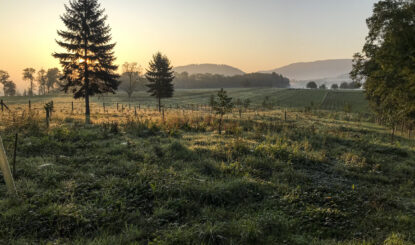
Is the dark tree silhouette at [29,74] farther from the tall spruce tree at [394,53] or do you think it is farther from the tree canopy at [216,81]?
the tall spruce tree at [394,53]

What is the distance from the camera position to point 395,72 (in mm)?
16250

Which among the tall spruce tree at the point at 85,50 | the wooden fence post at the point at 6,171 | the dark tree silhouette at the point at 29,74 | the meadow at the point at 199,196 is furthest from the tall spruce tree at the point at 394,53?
the dark tree silhouette at the point at 29,74

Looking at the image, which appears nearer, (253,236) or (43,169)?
(253,236)

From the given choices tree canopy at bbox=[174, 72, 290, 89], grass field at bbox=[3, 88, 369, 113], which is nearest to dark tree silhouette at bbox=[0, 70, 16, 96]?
grass field at bbox=[3, 88, 369, 113]

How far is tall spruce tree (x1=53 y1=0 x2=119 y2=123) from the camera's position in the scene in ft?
73.0

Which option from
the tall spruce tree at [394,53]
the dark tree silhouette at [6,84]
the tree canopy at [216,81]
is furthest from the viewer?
the tree canopy at [216,81]

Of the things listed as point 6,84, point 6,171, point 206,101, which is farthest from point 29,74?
point 6,171

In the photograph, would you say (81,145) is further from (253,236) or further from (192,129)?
(253,236)

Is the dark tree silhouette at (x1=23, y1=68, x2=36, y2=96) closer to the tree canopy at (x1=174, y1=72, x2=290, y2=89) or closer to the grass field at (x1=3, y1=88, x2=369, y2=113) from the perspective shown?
the grass field at (x1=3, y1=88, x2=369, y2=113)

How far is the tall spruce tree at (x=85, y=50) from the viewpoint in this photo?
22250 mm

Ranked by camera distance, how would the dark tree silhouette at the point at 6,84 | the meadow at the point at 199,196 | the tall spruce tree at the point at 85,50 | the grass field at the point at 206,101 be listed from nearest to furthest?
1. the meadow at the point at 199,196
2. the tall spruce tree at the point at 85,50
3. the grass field at the point at 206,101
4. the dark tree silhouette at the point at 6,84

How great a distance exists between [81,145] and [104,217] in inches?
235

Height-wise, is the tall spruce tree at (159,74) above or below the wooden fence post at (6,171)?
above

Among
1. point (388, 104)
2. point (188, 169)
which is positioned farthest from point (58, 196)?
point (388, 104)
